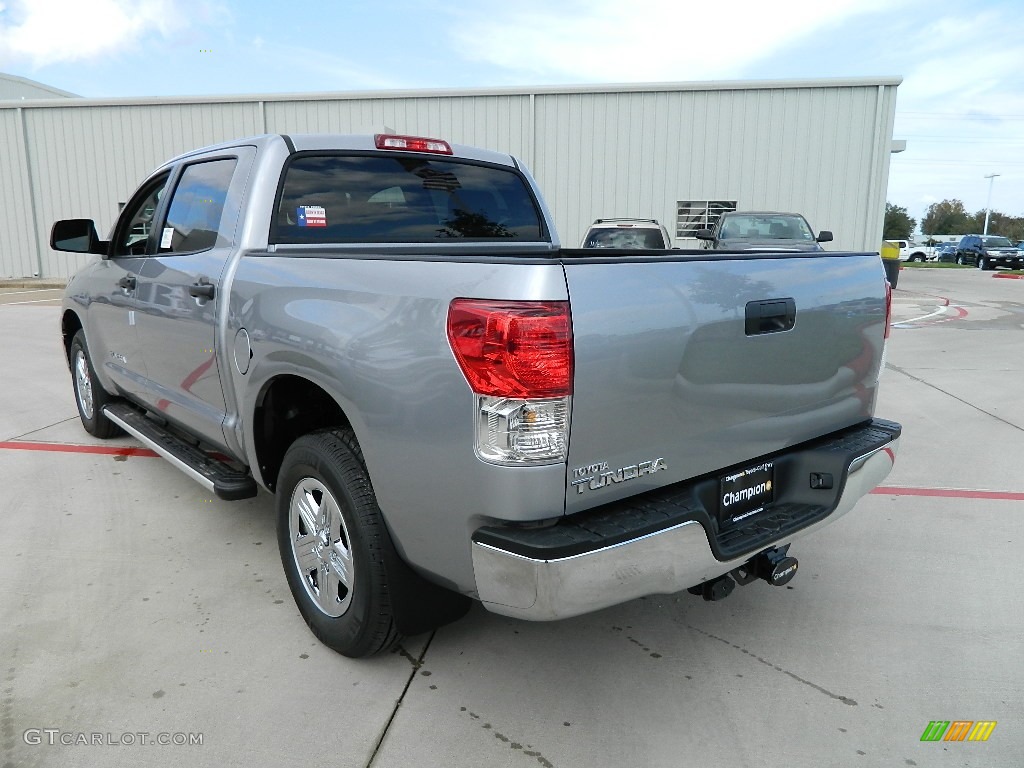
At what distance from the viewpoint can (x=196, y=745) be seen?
7.88 feet

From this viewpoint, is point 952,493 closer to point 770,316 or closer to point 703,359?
point 770,316

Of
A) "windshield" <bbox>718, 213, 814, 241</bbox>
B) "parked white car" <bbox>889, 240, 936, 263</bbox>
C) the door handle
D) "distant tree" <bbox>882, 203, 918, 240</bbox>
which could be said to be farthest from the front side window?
"distant tree" <bbox>882, 203, 918, 240</bbox>

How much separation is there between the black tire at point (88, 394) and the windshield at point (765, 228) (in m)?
10.9

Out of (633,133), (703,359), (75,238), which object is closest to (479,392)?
(703,359)

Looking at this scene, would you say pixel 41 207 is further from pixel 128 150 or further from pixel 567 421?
pixel 567 421

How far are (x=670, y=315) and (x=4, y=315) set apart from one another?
49.6 feet

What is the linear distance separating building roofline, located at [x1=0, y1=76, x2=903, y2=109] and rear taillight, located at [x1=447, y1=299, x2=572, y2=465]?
18100 mm

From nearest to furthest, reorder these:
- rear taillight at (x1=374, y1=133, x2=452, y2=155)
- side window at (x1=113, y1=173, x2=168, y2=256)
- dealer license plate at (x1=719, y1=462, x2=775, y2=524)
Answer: dealer license plate at (x1=719, y1=462, x2=775, y2=524), rear taillight at (x1=374, y1=133, x2=452, y2=155), side window at (x1=113, y1=173, x2=168, y2=256)

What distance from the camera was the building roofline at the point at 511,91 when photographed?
58.5 ft

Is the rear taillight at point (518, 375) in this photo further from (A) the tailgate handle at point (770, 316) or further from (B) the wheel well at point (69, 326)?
(B) the wheel well at point (69, 326)

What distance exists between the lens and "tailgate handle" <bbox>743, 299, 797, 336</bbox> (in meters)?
2.46

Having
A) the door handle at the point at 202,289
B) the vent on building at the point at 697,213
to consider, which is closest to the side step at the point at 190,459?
the door handle at the point at 202,289

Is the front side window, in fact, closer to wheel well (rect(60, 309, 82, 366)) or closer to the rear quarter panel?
the rear quarter panel

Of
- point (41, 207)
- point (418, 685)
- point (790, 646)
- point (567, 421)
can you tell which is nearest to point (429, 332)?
point (567, 421)
